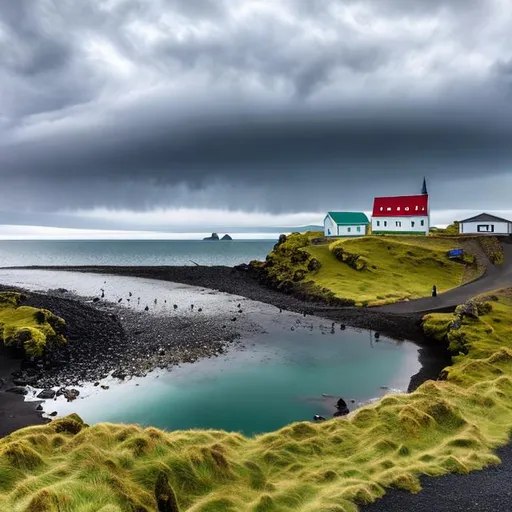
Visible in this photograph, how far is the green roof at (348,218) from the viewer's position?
345 ft

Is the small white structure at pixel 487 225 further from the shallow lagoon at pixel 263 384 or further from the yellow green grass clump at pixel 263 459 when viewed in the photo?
the yellow green grass clump at pixel 263 459

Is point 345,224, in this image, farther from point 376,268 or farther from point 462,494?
point 462,494

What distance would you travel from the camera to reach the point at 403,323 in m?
47.2

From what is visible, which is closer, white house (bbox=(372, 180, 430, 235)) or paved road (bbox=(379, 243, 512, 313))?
paved road (bbox=(379, 243, 512, 313))

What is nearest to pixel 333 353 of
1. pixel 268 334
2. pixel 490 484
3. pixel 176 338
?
pixel 268 334

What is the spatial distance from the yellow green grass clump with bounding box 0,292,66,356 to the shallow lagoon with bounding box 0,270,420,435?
8.96 meters

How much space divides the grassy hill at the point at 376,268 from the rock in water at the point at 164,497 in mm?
50308

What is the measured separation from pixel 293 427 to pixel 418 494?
6.48 metres

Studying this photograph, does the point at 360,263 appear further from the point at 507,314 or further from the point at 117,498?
the point at 117,498

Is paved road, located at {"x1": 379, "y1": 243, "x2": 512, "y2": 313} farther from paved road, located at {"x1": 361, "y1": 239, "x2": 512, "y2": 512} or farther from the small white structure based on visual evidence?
paved road, located at {"x1": 361, "y1": 239, "x2": 512, "y2": 512}

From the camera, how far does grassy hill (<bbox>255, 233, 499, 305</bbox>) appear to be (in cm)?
6438

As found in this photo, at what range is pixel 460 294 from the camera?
188 ft

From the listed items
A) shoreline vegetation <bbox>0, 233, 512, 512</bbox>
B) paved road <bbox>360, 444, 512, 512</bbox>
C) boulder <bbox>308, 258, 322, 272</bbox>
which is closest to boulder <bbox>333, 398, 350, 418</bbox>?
shoreline vegetation <bbox>0, 233, 512, 512</bbox>

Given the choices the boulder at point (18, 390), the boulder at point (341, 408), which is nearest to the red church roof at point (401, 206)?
the boulder at point (341, 408)
